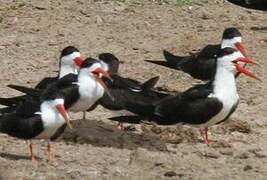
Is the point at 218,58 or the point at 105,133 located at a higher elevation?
the point at 218,58

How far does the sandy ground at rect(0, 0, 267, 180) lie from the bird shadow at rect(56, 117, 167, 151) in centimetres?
1

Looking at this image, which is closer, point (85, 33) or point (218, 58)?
point (218, 58)

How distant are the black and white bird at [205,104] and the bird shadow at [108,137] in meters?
0.26

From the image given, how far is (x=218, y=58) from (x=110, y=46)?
336cm

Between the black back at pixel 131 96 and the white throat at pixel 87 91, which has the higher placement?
the white throat at pixel 87 91

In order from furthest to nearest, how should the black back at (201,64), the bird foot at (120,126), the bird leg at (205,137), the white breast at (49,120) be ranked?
the black back at (201,64) < the bird foot at (120,126) < the bird leg at (205,137) < the white breast at (49,120)

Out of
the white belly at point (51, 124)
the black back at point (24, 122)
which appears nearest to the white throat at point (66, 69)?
the black back at point (24, 122)

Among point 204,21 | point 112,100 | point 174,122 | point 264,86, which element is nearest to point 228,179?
point 174,122

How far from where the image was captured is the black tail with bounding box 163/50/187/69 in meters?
11.7

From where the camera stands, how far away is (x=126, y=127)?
10.4 metres

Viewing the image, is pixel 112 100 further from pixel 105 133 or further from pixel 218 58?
pixel 218 58

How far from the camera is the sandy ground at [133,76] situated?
8922 millimetres

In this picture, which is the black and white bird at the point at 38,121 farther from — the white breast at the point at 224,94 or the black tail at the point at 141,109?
the white breast at the point at 224,94

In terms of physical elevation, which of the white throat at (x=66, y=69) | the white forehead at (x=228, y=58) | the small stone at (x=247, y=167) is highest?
the white forehead at (x=228, y=58)
